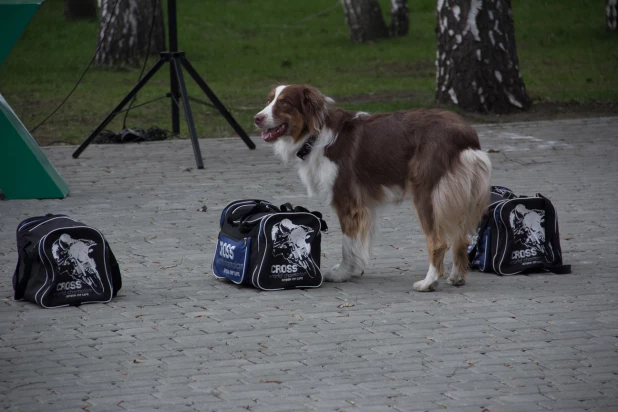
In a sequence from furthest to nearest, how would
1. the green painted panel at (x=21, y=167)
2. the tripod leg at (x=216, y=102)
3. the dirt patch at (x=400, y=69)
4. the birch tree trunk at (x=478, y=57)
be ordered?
the dirt patch at (x=400, y=69), the birch tree trunk at (x=478, y=57), the tripod leg at (x=216, y=102), the green painted panel at (x=21, y=167)

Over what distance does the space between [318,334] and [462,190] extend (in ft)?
5.09

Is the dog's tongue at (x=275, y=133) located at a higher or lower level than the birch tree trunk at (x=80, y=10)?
A: lower

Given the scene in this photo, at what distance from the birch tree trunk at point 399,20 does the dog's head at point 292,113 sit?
60.4ft

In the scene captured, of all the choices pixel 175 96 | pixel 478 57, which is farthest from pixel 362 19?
pixel 175 96

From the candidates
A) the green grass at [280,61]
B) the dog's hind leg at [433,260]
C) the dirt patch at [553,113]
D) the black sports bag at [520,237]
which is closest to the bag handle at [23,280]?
the dog's hind leg at [433,260]

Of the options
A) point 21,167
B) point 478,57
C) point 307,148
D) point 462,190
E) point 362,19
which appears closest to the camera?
point 462,190

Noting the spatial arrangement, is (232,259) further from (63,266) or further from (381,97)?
(381,97)

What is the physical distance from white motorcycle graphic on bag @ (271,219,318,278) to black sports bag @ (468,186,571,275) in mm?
1412

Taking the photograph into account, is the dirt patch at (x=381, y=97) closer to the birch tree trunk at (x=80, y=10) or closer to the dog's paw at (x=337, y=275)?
the dog's paw at (x=337, y=275)

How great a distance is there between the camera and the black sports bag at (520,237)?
6941 mm

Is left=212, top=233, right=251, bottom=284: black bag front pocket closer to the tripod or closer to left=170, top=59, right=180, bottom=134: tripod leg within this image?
the tripod

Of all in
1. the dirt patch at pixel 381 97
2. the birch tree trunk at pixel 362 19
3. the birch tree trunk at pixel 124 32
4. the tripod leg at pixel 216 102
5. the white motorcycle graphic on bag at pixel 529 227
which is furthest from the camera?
the birch tree trunk at pixel 362 19

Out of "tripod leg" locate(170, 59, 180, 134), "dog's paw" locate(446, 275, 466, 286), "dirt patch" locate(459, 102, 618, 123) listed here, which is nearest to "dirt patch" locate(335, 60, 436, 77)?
"dirt patch" locate(459, 102, 618, 123)

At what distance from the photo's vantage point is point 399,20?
81.3 ft
